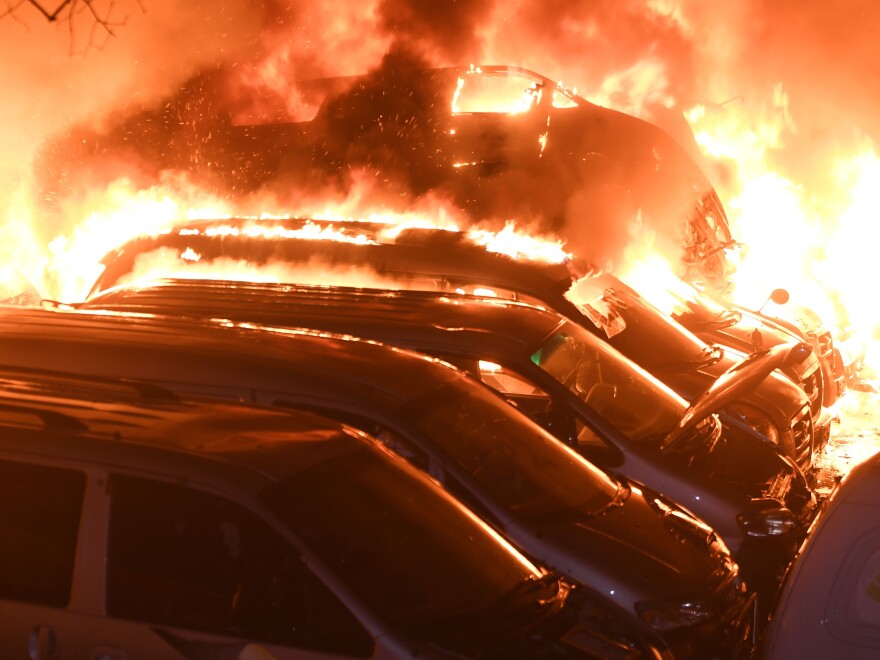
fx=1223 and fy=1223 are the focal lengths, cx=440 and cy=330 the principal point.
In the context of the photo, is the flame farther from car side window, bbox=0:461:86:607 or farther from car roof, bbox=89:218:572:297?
car side window, bbox=0:461:86:607

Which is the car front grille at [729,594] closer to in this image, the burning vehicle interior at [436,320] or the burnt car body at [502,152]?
the burning vehicle interior at [436,320]

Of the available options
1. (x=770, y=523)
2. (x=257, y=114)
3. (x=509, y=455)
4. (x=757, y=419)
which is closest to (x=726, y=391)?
(x=770, y=523)

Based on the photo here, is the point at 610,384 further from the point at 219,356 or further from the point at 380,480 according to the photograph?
the point at 380,480

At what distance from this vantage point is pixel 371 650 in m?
3.48

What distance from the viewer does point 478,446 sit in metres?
5.30

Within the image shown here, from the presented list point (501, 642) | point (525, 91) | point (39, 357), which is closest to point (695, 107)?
point (525, 91)

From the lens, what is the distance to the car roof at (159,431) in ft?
12.4

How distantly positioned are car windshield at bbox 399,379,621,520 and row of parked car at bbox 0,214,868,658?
0.05ft

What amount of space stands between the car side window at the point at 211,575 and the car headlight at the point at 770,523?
2.64 metres

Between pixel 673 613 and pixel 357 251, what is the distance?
4.64 meters

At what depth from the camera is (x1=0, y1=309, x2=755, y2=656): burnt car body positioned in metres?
4.79

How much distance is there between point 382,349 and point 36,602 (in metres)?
2.41

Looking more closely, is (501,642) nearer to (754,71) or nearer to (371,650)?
(371,650)

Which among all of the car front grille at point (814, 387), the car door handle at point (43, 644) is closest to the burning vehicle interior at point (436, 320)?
the car door handle at point (43, 644)
